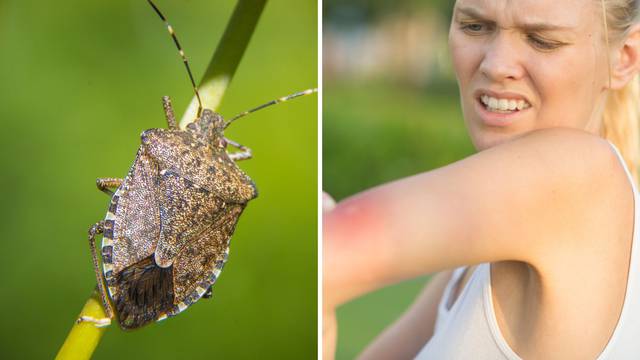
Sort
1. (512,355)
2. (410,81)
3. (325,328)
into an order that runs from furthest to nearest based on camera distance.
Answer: (410,81), (325,328), (512,355)

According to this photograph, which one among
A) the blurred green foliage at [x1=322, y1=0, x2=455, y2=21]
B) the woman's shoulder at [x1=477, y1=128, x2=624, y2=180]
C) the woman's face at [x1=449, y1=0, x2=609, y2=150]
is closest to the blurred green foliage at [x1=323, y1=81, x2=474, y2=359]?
the blurred green foliage at [x1=322, y1=0, x2=455, y2=21]

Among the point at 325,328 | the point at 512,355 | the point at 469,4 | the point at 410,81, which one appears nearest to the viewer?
the point at 512,355

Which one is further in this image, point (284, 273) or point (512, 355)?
point (284, 273)

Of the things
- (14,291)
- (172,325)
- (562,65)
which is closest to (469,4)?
(562,65)

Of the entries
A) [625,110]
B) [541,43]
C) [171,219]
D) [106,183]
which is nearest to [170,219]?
[171,219]

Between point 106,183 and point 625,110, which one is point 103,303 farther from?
point 625,110

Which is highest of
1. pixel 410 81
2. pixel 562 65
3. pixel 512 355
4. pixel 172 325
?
pixel 562 65

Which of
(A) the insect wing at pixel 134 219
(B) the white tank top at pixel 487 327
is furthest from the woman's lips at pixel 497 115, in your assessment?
(A) the insect wing at pixel 134 219

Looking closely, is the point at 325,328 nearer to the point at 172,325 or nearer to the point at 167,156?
the point at 172,325
